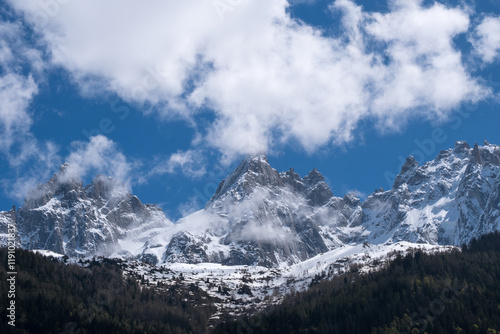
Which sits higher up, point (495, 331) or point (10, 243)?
point (10, 243)

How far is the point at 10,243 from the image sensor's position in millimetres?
190625

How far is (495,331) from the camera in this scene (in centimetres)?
19612

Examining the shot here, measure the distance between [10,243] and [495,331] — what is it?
6688 inches
